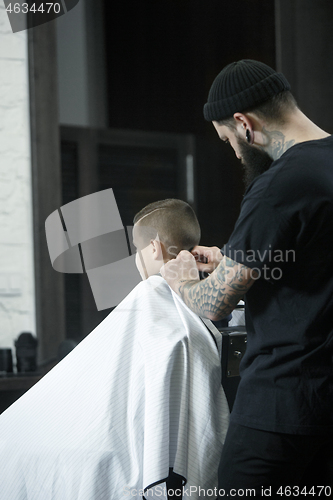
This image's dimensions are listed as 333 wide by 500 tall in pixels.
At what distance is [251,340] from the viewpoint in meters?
1.00

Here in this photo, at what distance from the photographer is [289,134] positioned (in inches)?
39.7

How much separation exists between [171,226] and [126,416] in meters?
0.68

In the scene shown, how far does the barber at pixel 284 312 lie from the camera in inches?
34.5

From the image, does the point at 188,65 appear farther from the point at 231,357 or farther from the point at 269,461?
the point at 269,461

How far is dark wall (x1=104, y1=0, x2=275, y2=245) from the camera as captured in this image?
2543 mm

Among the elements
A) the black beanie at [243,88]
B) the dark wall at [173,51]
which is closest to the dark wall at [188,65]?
the dark wall at [173,51]

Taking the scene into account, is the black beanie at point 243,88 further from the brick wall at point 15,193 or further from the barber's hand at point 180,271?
the brick wall at point 15,193

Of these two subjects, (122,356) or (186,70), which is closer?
(122,356)

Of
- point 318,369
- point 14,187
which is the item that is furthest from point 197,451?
point 14,187

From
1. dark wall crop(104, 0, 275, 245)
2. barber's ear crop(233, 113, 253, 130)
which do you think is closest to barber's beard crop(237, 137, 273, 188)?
barber's ear crop(233, 113, 253, 130)

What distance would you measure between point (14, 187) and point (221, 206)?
123cm

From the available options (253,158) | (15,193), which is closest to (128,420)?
(253,158)

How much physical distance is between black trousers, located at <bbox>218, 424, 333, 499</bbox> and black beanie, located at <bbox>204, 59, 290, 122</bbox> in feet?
2.48

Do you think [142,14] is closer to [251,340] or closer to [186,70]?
[186,70]
